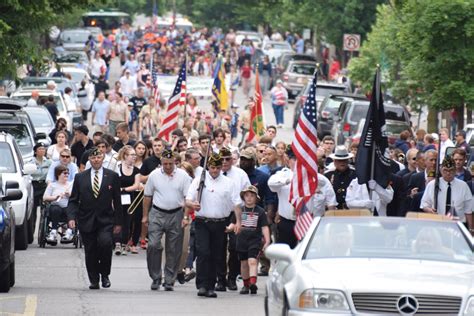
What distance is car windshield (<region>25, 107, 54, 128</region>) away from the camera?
3395cm

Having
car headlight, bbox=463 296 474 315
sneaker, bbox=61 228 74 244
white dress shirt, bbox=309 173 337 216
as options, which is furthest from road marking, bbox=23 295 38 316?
sneaker, bbox=61 228 74 244

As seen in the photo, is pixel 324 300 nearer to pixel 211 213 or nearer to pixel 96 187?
pixel 211 213

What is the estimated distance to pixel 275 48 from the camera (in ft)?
257

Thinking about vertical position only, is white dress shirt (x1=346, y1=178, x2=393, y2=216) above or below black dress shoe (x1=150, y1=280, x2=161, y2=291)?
above

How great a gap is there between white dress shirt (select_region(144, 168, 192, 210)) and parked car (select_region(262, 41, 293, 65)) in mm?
56183

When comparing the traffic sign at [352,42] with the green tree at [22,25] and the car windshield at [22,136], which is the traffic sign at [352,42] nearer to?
the car windshield at [22,136]

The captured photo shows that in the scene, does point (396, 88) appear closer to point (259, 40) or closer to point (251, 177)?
point (251, 177)

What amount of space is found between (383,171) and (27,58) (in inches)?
399

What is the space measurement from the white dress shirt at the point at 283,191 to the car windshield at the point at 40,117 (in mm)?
16177

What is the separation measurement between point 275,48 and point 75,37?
1180 centimetres

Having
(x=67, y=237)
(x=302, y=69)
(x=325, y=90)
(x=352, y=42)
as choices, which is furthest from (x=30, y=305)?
(x=302, y=69)

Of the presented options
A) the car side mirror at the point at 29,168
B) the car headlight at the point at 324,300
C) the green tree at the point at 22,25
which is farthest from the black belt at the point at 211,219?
the green tree at the point at 22,25

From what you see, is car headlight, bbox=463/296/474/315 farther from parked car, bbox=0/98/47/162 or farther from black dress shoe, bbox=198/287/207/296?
parked car, bbox=0/98/47/162

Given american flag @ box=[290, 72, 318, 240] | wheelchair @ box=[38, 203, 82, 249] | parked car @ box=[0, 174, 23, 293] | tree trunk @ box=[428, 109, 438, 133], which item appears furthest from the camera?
tree trunk @ box=[428, 109, 438, 133]
